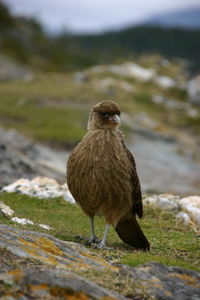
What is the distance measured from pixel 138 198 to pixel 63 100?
33888 mm

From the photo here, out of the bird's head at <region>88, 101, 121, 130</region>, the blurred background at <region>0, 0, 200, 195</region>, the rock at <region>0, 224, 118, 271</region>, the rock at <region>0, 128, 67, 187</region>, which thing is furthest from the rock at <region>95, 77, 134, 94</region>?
the rock at <region>0, 224, 118, 271</region>

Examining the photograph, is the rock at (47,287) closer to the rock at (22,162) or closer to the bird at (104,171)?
the bird at (104,171)

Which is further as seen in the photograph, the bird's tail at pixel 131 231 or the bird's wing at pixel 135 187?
the bird's tail at pixel 131 231

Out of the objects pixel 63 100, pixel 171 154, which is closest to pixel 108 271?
pixel 171 154

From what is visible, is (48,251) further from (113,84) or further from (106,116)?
(113,84)

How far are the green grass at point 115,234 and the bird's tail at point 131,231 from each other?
166 mm

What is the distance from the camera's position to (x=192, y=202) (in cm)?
1403

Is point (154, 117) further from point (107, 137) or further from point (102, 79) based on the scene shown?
point (107, 137)

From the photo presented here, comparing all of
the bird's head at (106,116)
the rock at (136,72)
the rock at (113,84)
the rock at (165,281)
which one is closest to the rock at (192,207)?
the bird's head at (106,116)

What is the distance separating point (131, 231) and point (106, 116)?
2.11 metres

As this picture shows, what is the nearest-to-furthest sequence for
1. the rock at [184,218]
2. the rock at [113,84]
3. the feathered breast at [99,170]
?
1. the feathered breast at [99,170]
2. the rock at [184,218]
3. the rock at [113,84]

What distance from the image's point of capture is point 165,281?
6.59 meters

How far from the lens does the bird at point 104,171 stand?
8.73 meters

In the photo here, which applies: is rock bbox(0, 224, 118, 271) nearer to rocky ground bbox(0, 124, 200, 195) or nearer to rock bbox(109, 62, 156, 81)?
rocky ground bbox(0, 124, 200, 195)
